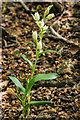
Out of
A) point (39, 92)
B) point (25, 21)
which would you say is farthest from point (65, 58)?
point (25, 21)

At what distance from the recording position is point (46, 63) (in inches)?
107

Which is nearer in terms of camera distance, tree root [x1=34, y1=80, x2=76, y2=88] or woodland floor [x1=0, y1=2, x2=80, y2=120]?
woodland floor [x1=0, y1=2, x2=80, y2=120]

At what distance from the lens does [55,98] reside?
219cm

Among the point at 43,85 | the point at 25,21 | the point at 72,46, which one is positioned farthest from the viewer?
the point at 25,21

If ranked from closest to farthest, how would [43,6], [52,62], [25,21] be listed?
[52,62], [25,21], [43,6]

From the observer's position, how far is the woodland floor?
205 cm

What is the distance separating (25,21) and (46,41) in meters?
0.76

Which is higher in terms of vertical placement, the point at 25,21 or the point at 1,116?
the point at 25,21

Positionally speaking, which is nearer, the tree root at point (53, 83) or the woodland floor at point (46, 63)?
the woodland floor at point (46, 63)

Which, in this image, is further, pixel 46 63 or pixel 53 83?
pixel 46 63

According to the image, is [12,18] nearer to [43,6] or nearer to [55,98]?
[43,6]

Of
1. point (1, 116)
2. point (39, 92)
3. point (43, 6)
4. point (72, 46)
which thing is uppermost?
point (43, 6)

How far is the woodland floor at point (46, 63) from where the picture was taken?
2.05 metres

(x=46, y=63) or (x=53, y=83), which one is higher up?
(x=46, y=63)
